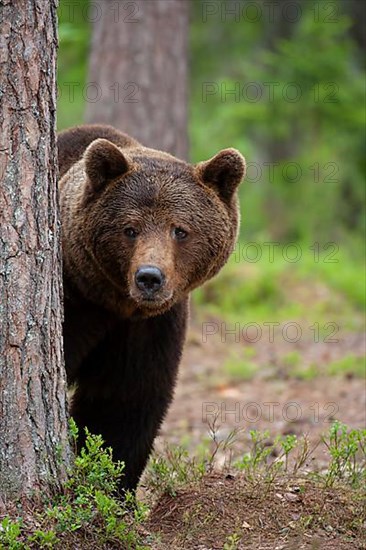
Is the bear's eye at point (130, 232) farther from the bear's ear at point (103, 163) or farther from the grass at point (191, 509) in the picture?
the grass at point (191, 509)

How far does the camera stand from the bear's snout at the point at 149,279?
480cm

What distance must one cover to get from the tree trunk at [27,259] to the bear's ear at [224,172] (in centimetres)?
137

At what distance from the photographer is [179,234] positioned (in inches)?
205

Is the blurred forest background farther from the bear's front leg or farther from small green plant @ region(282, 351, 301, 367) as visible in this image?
the bear's front leg

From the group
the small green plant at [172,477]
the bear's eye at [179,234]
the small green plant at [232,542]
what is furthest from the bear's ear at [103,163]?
the small green plant at [232,542]

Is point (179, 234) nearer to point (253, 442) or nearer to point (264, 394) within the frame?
point (253, 442)

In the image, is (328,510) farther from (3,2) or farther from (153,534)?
(3,2)

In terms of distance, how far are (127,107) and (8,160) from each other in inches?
275

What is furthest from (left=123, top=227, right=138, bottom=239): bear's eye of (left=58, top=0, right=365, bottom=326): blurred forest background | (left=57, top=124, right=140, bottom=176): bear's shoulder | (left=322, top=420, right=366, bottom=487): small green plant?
(left=58, top=0, right=365, bottom=326): blurred forest background

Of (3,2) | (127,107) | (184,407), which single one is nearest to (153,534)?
(3,2)

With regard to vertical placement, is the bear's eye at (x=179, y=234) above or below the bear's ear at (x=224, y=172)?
below

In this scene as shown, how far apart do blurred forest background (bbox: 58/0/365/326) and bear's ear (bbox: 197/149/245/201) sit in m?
5.07

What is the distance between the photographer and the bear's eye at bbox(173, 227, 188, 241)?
5.18 m

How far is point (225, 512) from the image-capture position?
4.64m
